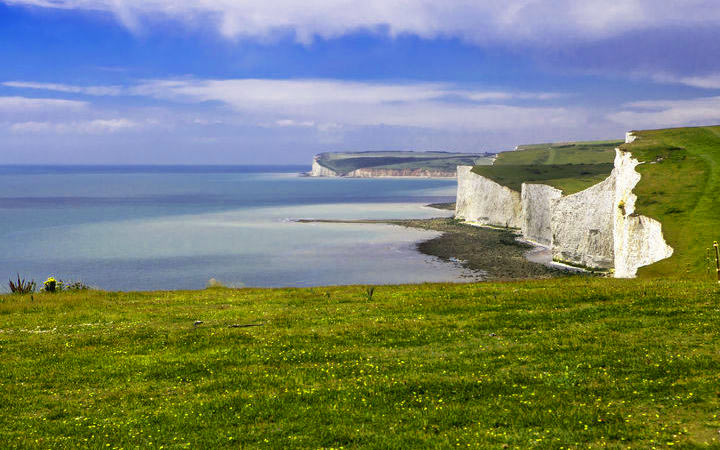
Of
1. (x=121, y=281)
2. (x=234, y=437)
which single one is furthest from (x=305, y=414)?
(x=121, y=281)

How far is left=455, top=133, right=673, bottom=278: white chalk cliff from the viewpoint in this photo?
53.7 metres

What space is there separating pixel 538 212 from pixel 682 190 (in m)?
47.9

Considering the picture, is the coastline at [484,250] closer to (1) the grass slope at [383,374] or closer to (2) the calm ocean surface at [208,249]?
(2) the calm ocean surface at [208,249]

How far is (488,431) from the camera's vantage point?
11312 mm

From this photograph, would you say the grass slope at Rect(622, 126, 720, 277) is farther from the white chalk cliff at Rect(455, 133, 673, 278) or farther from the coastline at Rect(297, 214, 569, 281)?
the coastline at Rect(297, 214, 569, 281)

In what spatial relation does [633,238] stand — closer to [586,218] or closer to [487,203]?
[586,218]

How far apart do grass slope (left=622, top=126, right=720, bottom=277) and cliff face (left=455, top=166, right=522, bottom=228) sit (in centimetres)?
4640

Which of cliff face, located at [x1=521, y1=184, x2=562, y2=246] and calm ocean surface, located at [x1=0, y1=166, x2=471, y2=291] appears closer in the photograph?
calm ocean surface, located at [x1=0, y1=166, x2=471, y2=291]

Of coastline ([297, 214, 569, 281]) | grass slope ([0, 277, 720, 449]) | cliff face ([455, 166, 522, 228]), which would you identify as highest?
cliff face ([455, 166, 522, 228])

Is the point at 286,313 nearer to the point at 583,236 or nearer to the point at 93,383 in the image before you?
the point at 93,383

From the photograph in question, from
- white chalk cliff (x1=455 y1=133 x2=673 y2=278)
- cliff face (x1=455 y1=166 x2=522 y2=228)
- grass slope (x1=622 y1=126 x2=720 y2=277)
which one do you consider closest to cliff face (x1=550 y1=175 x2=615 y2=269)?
white chalk cliff (x1=455 y1=133 x2=673 y2=278)

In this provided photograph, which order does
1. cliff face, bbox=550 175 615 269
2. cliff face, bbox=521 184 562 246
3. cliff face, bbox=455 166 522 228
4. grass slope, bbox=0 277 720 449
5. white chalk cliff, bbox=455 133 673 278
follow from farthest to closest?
cliff face, bbox=455 166 522 228 → cliff face, bbox=521 184 562 246 → cliff face, bbox=550 175 615 269 → white chalk cliff, bbox=455 133 673 278 → grass slope, bbox=0 277 720 449

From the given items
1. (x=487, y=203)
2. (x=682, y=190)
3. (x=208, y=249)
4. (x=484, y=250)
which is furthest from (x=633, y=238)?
(x=487, y=203)

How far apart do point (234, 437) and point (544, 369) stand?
7.90m
